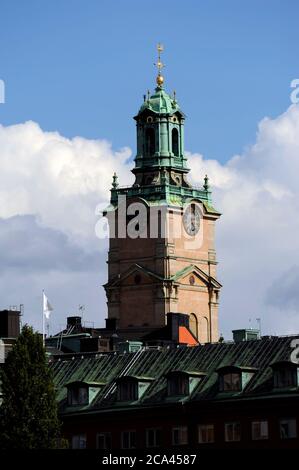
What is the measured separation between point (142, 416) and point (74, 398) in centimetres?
844

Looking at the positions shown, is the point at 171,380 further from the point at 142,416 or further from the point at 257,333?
the point at 257,333

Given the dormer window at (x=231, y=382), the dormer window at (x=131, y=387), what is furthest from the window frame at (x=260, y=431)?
the dormer window at (x=131, y=387)

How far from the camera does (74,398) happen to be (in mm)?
143500

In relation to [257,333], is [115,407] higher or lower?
lower

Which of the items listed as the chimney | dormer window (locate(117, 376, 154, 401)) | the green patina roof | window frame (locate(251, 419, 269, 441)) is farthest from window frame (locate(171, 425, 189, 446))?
the chimney

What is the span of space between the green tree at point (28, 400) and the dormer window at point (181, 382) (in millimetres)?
8543

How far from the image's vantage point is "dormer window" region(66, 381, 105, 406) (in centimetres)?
14238

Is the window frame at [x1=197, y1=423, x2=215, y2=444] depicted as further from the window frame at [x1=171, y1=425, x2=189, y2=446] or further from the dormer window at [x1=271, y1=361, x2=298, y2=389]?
the dormer window at [x1=271, y1=361, x2=298, y2=389]

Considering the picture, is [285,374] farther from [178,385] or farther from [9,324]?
[9,324]

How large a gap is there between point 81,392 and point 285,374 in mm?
20075

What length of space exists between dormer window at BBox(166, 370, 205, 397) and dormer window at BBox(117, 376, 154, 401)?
2691 millimetres
